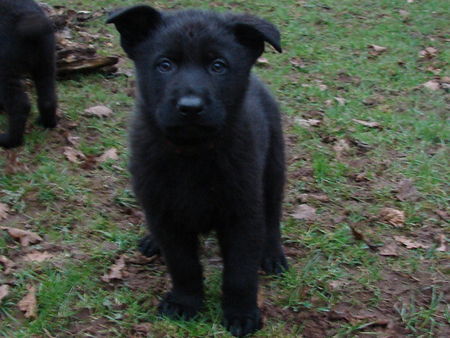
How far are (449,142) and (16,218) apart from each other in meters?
4.09

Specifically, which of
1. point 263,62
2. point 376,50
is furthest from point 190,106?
point 376,50

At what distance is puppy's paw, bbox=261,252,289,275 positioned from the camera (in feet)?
12.6

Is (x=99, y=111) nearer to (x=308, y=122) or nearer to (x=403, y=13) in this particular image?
(x=308, y=122)

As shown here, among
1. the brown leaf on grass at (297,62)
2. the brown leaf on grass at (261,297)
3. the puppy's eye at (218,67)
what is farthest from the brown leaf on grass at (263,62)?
the puppy's eye at (218,67)

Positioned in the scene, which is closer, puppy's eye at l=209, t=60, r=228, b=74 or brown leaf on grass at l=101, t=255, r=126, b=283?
puppy's eye at l=209, t=60, r=228, b=74

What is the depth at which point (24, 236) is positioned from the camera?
395 cm

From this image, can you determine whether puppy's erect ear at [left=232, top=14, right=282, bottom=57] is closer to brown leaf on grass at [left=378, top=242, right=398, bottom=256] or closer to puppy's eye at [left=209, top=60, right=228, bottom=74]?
puppy's eye at [left=209, top=60, right=228, bottom=74]

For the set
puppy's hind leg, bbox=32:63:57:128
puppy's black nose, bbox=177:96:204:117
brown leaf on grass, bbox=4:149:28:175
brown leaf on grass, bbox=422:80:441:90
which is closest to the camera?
puppy's black nose, bbox=177:96:204:117

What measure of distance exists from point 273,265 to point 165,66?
5.19 ft

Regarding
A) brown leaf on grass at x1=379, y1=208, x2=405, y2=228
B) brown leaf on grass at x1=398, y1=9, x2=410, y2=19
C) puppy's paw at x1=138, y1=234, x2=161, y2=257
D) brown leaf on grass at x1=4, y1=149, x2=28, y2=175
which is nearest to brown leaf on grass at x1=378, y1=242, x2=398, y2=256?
brown leaf on grass at x1=379, y1=208, x2=405, y2=228

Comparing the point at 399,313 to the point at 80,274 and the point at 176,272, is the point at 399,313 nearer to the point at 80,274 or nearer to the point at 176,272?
the point at 176,272

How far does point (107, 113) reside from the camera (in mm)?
5762

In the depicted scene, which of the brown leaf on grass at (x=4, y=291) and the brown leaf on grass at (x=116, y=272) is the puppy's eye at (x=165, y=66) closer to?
the brown leaf on grass at (x=116, y=272)

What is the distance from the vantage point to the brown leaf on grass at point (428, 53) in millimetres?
8102
